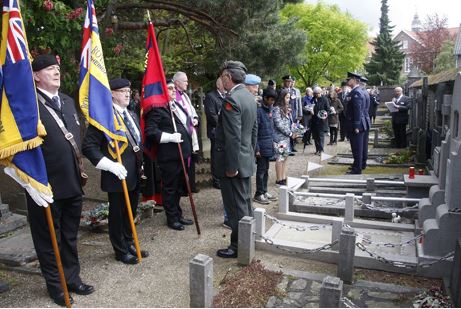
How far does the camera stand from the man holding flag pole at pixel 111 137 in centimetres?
425

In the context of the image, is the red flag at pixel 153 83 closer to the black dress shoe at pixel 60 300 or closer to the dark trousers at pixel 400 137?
the black dress shoe at pixel 60 300

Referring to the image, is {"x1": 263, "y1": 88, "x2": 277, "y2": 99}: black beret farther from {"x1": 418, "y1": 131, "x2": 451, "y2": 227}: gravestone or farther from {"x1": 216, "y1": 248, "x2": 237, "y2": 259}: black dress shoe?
{"x1": 216, "y1": 248, "x2": 237, "y2": 259}: black dress shoe

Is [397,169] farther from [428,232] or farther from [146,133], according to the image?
[146,133]

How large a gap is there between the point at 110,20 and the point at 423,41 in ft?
152

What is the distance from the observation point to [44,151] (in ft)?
12.3

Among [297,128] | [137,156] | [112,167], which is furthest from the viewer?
[297,128]

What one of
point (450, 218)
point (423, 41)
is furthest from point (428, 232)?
A: point (423, 41)

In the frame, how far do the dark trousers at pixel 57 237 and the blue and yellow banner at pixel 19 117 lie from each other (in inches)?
13.1

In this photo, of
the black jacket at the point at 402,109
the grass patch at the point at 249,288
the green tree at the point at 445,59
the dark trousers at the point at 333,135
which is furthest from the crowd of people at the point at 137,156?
the green tree at the point at 445,59

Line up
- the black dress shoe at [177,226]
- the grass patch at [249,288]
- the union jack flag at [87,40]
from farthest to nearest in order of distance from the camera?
1. the black dress shoe at [177,226]
2. the union jack flag at [87,40]
3. the grass patch at [249,288]

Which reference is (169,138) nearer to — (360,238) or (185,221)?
(185,221)

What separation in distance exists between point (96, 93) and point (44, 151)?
0.91 meters

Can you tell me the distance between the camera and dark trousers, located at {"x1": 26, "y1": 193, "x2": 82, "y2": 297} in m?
3.75

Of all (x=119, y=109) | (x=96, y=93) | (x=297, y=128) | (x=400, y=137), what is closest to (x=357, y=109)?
(x=297, y=128)
